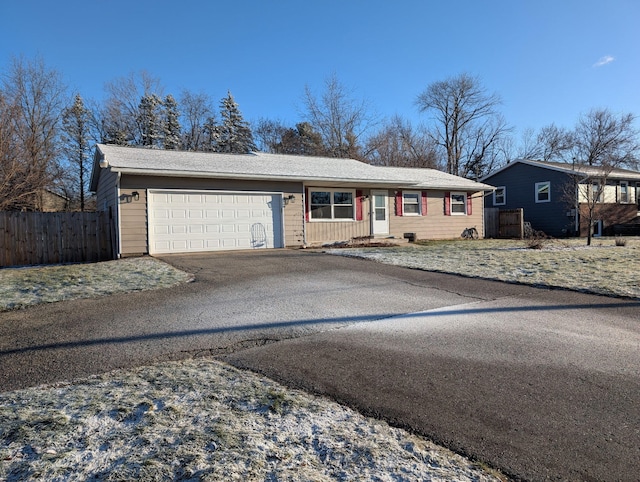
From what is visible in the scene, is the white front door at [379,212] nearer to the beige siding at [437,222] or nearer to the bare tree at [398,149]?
the beige siding at [437,222]

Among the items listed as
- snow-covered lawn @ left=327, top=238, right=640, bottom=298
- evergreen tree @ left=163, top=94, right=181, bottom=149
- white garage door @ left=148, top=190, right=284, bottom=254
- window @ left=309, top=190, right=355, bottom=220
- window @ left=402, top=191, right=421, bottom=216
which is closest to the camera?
snow-covered lawn @ left=327, top=238, right=640, bottom=298

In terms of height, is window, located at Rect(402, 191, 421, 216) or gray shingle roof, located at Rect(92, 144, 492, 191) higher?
gray shingle roof, located at Rect(92, 144, 492, 191)

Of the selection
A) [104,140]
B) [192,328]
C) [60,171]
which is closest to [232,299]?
[192,328]

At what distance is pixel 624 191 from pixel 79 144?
36.9 m

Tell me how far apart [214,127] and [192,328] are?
33.7 m

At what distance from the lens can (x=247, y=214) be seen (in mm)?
14336

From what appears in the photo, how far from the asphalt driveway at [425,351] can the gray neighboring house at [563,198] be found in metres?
19.5

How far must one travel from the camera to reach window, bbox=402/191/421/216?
60.8 feet

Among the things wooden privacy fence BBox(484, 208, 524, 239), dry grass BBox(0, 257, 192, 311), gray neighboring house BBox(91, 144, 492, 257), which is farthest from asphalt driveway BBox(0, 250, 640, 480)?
wooden privacy fence BBox(484, 208, 524, 239)

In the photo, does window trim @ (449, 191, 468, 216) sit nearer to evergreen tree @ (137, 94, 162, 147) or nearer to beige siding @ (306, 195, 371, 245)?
beige siding @ (306, 195, 371, 245)

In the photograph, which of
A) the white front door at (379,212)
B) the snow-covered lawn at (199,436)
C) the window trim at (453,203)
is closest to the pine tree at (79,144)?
the white front door at (379,212)

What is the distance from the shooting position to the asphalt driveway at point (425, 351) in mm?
2564

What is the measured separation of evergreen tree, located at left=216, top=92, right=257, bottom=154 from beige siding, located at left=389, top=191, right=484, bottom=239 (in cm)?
2146

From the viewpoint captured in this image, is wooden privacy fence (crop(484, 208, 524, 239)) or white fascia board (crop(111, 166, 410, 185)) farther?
wooden privacy fence (crop(484, 208, 524, 239))
